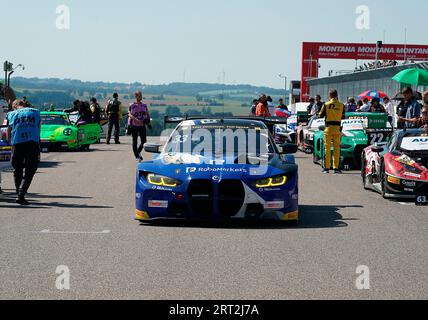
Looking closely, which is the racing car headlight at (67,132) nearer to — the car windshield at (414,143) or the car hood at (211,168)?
the car windshield at (414,143)

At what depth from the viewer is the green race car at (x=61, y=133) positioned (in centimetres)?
2897

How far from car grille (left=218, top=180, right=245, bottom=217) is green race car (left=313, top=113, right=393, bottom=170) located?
10.2 m

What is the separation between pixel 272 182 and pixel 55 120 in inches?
759

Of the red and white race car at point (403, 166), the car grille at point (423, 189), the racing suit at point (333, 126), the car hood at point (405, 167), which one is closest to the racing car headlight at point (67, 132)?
the racing suit at point (333, 126)

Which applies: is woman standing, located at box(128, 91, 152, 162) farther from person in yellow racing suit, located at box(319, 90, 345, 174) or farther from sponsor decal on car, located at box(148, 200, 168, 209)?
sponsor decal on car, located at box(148, 200, 168, 209)

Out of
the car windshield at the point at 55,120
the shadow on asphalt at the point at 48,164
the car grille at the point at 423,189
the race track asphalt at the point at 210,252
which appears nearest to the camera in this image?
the race track asphalt at the point at 210,252

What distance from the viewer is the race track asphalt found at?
7645 millimetres

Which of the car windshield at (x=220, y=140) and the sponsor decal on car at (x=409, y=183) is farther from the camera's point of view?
the sponsor decal on car at (x=409, y=183)

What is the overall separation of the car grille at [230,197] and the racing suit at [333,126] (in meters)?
8.98

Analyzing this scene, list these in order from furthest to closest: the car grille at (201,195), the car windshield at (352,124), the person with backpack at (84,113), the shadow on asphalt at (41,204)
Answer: the person with backpack at (84,113) → the car windshield at (352,124) → the shadow on asphalt at (41,204) → the car grille at (201,195)

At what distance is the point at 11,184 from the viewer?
17688 millimetres

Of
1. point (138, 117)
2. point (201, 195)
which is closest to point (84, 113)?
point (138, 117)

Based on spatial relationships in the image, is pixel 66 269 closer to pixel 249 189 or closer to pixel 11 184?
pixel 249 189

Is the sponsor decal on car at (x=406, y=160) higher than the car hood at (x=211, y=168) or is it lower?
lower
